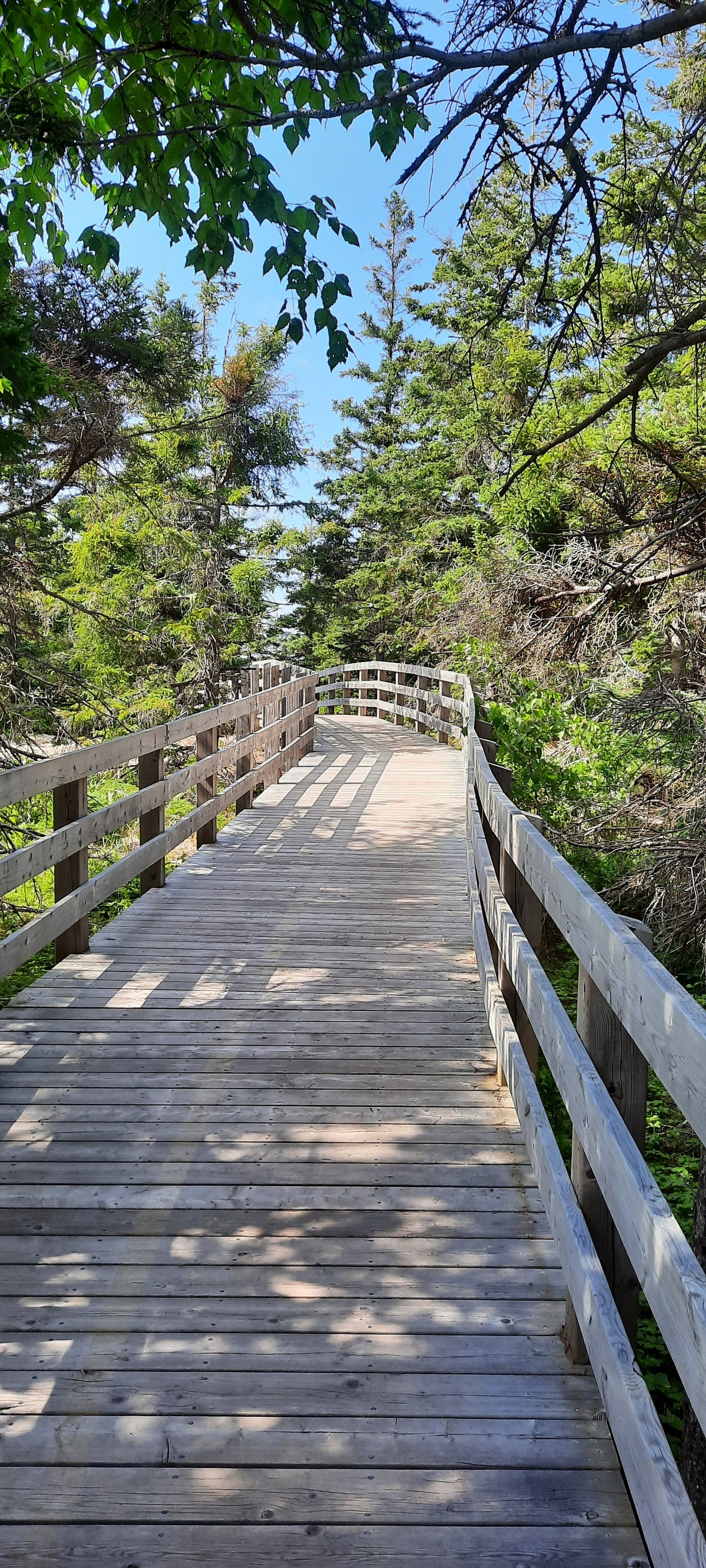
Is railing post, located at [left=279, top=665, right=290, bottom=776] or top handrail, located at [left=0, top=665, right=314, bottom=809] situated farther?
railing post, located at [left=279, top=665, right=290, bottom=776]

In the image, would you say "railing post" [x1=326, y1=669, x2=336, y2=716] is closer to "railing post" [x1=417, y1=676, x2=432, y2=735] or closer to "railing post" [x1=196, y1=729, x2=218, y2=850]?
"railing post" [x1=417, y1=676, x2=432, y2=735]

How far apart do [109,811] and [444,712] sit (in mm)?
13290

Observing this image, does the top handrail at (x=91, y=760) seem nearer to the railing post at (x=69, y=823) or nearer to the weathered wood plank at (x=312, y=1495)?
the railing post at (x=69, y=823)

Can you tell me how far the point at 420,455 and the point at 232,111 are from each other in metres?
26.8

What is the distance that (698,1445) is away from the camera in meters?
2.86

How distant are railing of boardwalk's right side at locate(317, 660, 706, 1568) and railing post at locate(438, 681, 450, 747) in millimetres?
13779

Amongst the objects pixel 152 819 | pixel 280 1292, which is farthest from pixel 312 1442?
pixel 152 819

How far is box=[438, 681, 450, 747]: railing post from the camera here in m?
17.7

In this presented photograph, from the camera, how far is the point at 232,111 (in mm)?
3830

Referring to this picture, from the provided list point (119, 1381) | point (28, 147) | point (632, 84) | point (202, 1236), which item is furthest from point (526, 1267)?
point (28, 147)

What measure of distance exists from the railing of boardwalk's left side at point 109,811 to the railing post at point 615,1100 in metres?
2.60

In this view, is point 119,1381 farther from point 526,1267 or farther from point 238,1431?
point 526,1267

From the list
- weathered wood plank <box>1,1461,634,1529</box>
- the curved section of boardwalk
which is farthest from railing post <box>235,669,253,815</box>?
weathered wood plank <box>1,1461,634,1529</box>

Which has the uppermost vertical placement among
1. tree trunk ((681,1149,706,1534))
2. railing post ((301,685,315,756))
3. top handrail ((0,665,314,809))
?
top handrail ((0,665,314,809))
